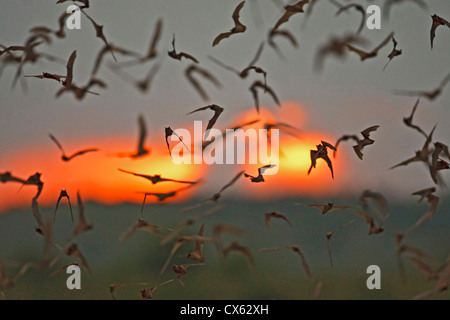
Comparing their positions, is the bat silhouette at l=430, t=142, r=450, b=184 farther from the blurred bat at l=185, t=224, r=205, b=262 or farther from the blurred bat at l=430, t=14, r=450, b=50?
the blurred bat at l=185, t=224, r=205, b=262

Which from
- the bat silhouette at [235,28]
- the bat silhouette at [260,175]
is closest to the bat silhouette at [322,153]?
the bat silhouette at [260,175]

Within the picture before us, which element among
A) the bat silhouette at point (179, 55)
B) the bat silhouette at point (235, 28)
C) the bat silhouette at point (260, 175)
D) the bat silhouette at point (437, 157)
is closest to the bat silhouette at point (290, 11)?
the bat silhouette at point (235, 28)

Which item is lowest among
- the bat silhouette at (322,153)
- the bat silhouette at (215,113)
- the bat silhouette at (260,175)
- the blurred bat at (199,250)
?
the blurred bat at (199,250)

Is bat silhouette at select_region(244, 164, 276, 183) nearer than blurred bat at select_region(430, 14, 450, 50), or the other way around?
bat silhouette at select_region(244, 164, 276, 183)

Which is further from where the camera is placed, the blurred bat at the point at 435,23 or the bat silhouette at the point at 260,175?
the blurred bat at the point at 435,23

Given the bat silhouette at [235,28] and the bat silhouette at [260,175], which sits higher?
the bat silhouette at [235,28]

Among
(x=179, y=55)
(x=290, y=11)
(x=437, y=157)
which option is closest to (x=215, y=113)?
(x=179, y=55)

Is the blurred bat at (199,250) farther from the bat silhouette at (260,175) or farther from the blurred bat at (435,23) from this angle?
the blurred bat at (435,23)

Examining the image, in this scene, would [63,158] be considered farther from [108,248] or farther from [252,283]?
[252,283]

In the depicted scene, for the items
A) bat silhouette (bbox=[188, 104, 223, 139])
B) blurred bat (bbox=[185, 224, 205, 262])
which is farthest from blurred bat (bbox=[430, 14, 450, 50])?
blurred bat (bbox=[185, 224, 205, 262])

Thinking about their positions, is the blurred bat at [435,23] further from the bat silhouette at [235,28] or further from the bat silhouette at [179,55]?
the bat silhouette at [179,55]
